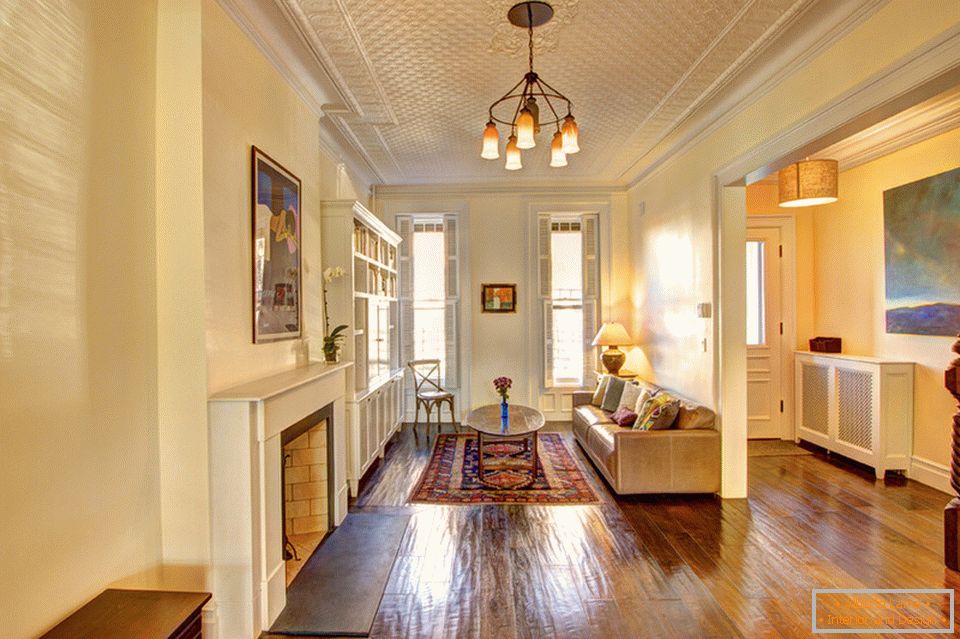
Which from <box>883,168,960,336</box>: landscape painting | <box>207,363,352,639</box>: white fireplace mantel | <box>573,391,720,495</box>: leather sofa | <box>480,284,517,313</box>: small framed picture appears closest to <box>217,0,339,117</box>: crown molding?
<box>207,363,352,639</box>: white fireplace mantel

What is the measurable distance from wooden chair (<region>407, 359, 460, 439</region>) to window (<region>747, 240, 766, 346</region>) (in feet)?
12.1

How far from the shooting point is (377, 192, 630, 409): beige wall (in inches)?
254

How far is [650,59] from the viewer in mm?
3223

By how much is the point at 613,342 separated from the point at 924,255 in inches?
115

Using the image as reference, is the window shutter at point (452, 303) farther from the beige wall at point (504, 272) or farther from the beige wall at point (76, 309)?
the beige wall at point (76, 309)

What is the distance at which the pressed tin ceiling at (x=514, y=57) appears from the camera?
2.65 metres

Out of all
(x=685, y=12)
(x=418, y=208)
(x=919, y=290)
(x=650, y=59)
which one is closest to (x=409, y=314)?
(x=418, y=208)

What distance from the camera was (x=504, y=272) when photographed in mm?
6496

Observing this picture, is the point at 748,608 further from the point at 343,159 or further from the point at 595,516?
the point at 343,159

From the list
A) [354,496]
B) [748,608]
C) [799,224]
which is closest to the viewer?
[748,608]

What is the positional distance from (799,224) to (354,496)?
563 centimetres

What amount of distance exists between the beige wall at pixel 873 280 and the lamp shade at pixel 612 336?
215 centimetres

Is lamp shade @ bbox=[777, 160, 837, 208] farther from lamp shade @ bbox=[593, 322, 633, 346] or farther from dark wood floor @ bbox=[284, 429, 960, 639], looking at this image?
dark wood floor @ bbox=[284, 429, 960, 639]

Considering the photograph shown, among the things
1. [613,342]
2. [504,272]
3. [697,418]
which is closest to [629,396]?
A: [697,418]
